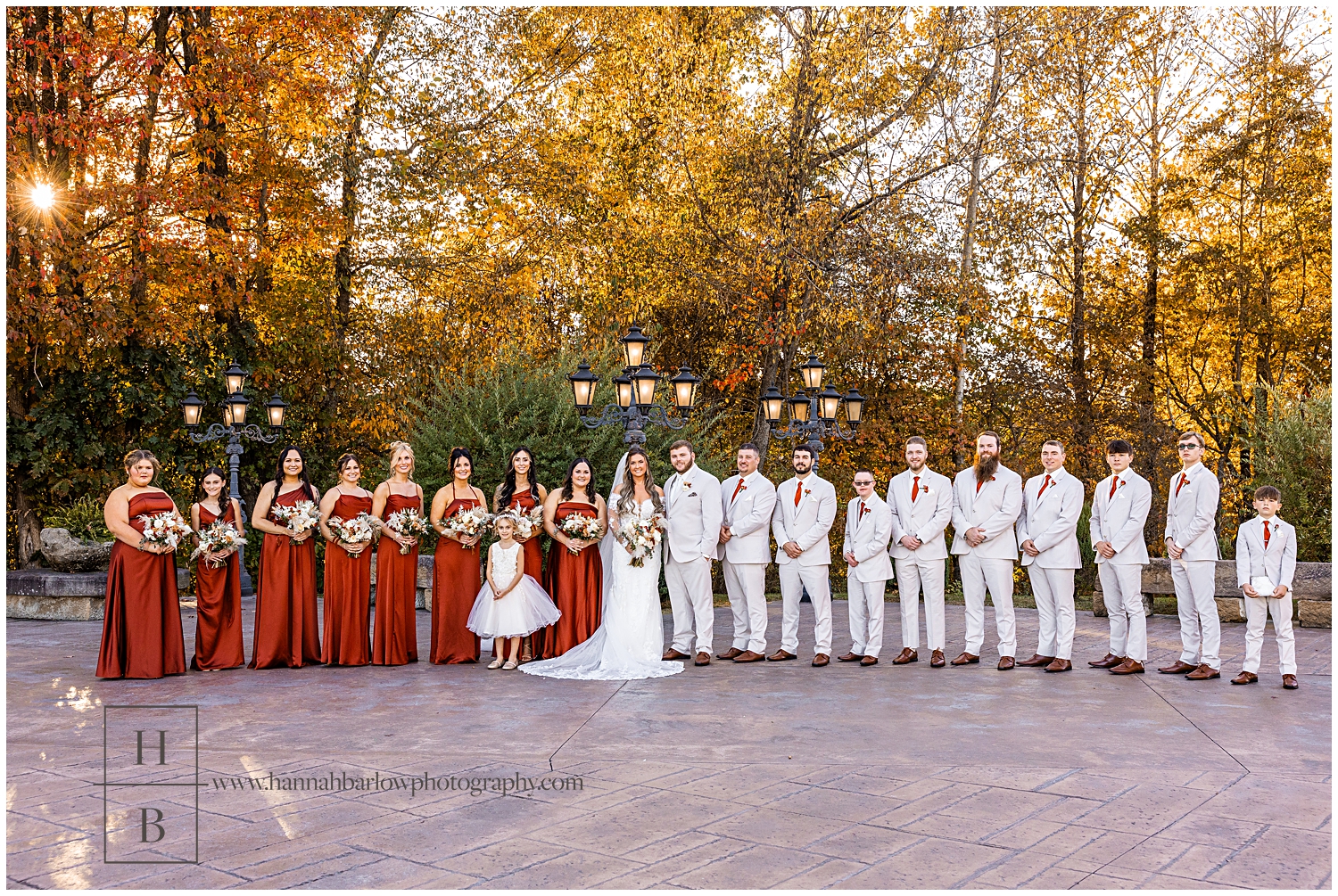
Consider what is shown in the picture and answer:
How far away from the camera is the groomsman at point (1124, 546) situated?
9797 mm

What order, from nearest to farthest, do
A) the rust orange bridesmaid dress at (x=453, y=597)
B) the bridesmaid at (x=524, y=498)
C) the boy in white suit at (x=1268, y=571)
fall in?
the boy in white suit at (x=1268, y=571)
the bridesmaid at (x=524, y=498)
the rust orange bridesmaid dress at (x=453, y=597)

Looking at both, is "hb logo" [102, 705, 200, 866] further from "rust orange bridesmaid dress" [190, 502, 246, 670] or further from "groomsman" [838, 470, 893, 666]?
"groomsman" [838, 470, 893, 666]

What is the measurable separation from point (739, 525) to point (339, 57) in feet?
44.4

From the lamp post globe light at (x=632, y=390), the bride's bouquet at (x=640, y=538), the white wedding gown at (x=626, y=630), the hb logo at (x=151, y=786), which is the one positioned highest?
the lamp post globe light at (x=632, y=390)

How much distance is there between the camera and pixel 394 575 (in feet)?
33.8

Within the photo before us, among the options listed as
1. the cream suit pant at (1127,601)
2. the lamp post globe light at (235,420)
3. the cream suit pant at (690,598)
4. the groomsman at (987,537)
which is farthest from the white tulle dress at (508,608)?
the lamp post globe light at (235,420)

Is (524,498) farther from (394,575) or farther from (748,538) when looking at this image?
(748,538)

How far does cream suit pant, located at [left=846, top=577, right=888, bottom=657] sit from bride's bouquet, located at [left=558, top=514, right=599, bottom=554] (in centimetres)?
212

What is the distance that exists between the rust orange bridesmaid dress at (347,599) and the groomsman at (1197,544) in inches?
284

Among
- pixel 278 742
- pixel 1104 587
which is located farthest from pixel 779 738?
pixel 1104 587

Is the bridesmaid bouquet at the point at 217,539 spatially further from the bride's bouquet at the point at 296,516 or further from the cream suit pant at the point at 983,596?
the cream suit pant at the point at 983,596

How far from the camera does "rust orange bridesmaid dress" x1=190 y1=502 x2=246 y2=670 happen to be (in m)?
10.0

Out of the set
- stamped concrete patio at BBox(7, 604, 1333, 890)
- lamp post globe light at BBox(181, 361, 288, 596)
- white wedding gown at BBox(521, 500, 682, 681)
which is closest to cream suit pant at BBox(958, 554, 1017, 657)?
stamped concrete patio at BBox(7, 604, 1333, 890)

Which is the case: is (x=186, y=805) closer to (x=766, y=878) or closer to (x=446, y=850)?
(x=446, y=850)
